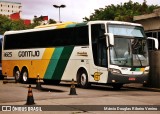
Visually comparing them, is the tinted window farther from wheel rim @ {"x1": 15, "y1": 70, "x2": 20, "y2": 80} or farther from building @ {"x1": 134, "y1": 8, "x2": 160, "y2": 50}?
building @ {"x1": 134, "y1": 8, "x2": 160, "y2": 50}

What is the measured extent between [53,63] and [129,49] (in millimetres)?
5775

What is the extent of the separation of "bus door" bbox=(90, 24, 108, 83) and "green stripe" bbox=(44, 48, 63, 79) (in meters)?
3.25

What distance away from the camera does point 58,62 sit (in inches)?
952

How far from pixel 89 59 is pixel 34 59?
6.04m

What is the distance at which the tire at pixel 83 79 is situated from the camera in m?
21.8

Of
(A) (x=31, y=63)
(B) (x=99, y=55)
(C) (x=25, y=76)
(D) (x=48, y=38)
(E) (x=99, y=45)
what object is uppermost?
(D) (x=48, y=38)

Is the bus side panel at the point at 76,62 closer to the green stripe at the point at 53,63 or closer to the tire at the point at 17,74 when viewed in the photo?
the green stripe at the point at 53,63

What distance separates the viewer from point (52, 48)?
24.7m

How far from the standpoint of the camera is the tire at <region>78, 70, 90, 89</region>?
71.5ft

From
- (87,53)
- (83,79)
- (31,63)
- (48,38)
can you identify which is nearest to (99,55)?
(87,53)

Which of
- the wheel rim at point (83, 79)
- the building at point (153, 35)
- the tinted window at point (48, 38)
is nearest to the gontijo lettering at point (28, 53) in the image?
the tinted window at point (48, 38)

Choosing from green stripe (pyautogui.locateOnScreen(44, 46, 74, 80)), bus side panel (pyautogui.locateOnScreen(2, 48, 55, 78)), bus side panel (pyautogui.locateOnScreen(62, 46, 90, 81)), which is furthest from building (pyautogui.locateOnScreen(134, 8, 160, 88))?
bus side panel (pyautogui.locateOnScreen(2, 48, 55, 78))

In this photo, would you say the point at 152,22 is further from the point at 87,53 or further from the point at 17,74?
the point at 17,74

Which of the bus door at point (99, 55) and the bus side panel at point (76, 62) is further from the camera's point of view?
the bus side panel at point (76, 62)
